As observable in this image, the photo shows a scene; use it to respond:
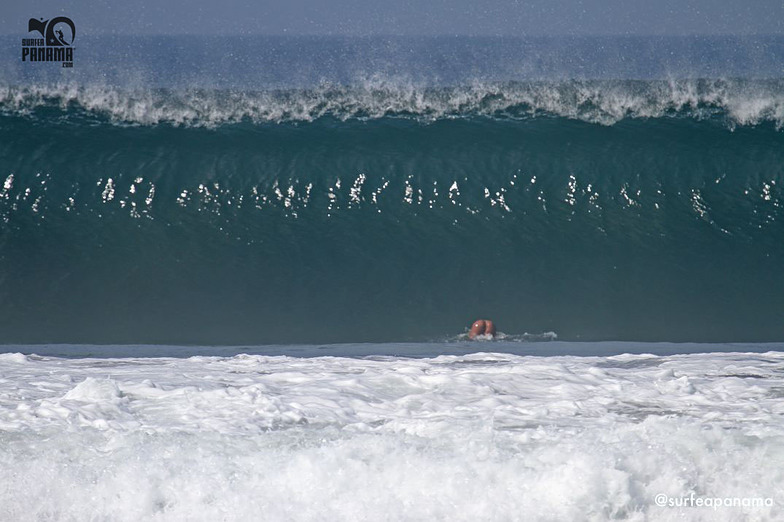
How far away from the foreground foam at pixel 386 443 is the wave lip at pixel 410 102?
5228 mm

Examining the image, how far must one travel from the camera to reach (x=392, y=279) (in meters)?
7.77

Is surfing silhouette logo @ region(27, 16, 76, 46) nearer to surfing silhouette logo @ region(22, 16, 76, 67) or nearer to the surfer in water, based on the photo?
surfing silhouette logo @ region(22, 16, 76, 67)

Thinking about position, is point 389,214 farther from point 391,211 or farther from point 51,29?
point 51,29

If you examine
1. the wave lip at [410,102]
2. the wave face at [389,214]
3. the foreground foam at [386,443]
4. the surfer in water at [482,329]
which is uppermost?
the wave lip at [410,102]

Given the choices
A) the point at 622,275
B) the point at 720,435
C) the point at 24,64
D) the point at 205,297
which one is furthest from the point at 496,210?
the point at 24,64

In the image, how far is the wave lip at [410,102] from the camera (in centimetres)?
984

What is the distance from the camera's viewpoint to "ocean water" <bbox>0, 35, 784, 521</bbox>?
12.4ft

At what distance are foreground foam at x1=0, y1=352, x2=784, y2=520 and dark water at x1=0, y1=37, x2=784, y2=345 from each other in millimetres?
2085

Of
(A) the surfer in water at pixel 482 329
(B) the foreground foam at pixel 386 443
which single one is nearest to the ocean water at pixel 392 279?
(B) the foreground foam at pixel 386 443

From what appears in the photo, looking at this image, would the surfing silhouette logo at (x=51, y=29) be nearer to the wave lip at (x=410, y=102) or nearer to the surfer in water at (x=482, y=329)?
the wave lip at (x=410, y=102)

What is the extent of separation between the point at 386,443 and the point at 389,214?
4749 millimetres

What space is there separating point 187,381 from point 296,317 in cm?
234

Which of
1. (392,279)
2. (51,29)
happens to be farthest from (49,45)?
(392,279)

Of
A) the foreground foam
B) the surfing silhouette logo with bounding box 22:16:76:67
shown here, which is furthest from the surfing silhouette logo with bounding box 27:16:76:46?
the foreground foam
